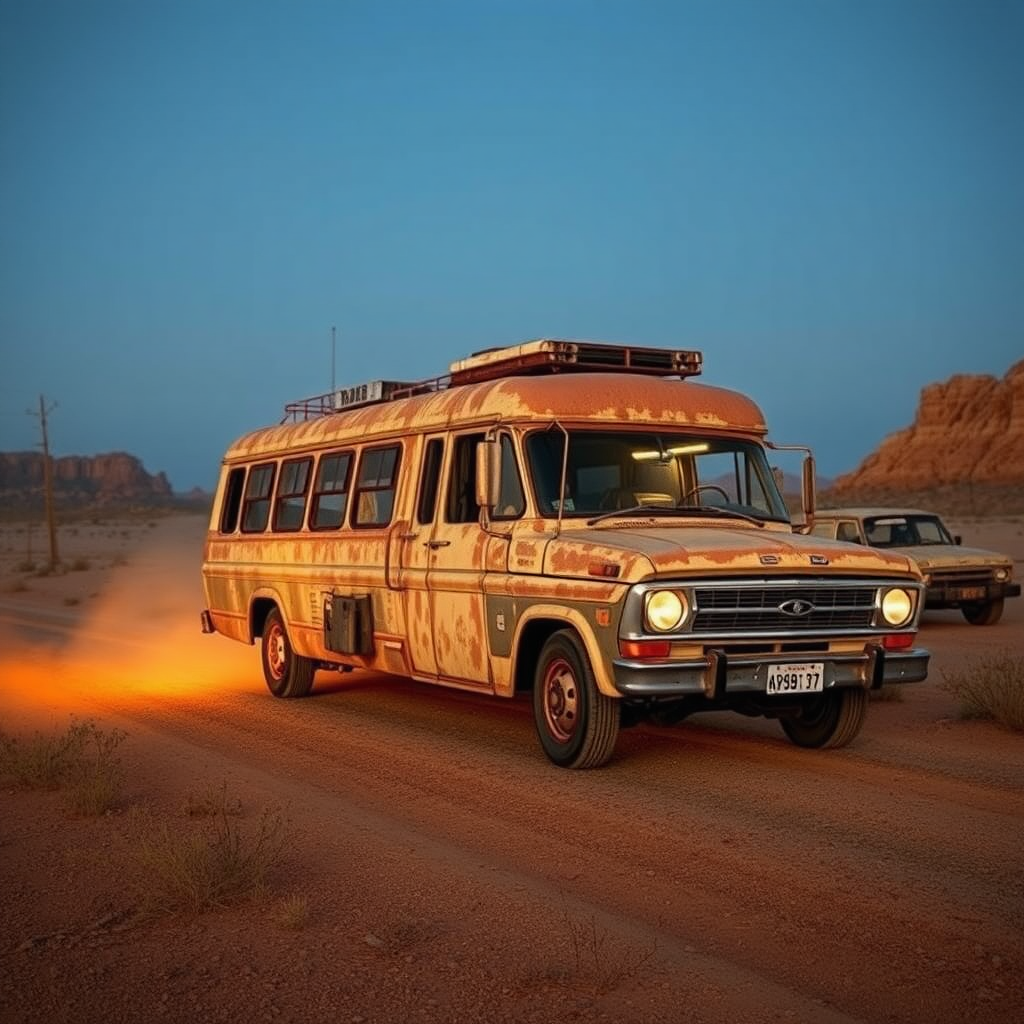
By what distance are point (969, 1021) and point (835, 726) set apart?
4.76 metres

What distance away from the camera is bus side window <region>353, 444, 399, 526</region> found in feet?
34.9

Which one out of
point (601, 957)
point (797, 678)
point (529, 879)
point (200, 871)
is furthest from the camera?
point (797, 678)

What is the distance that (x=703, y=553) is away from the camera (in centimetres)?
765

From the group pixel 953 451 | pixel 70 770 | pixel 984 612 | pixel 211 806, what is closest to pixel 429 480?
pixel 70 770

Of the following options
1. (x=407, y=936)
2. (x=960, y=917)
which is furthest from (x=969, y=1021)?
(x=407, y=936)

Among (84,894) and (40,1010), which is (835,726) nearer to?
(84,894)

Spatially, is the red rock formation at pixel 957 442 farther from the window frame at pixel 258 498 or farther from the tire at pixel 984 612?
the window frame at pixel 258 498

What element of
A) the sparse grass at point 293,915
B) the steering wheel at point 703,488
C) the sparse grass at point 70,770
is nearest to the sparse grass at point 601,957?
the sparse grass at point 293,915

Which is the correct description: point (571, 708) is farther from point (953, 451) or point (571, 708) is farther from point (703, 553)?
point (953, 451)

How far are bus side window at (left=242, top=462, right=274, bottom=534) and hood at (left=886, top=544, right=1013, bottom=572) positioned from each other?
32.1 ft

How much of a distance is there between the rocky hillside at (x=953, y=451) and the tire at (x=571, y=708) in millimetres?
74276

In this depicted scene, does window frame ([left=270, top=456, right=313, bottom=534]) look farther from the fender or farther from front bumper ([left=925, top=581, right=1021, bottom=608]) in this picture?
front bumper ([left=925, top=581, right=1021, bottom=608])

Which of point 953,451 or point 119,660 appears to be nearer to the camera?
point 119,660

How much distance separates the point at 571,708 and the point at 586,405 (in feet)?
6.95
